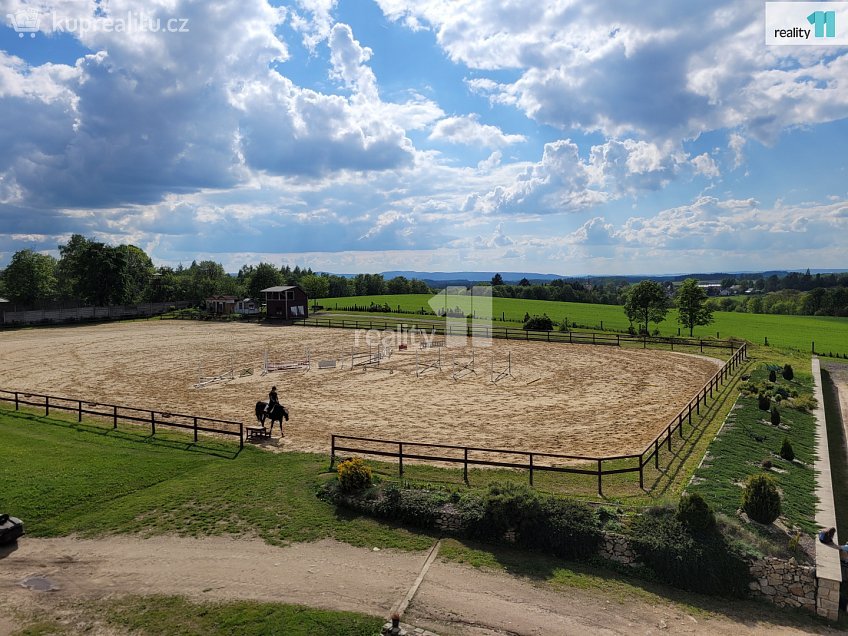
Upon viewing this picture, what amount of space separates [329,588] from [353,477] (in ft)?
11.1

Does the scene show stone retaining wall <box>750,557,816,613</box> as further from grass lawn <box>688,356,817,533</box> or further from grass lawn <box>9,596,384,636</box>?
grass lawn <box>9,596,384,636</box>

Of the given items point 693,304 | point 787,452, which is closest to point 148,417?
point 787,452

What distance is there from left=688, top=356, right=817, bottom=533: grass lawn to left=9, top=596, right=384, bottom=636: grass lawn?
8444 mm

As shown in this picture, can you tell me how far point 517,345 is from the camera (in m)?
42.8

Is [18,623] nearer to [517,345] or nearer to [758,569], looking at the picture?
[758,569]

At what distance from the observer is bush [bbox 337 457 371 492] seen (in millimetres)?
12148

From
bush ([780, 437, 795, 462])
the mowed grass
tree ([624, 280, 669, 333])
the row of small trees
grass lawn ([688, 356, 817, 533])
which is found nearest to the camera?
the mowed grass

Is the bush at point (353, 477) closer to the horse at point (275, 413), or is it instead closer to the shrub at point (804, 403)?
the horse at point (275, 413)

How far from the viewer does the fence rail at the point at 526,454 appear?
1261cm

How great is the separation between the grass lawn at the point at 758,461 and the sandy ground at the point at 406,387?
2530mm

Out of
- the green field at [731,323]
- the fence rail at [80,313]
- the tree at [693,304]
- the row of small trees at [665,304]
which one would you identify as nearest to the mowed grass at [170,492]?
the row of small trees at [665,304]

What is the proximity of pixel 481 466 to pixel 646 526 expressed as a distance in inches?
214

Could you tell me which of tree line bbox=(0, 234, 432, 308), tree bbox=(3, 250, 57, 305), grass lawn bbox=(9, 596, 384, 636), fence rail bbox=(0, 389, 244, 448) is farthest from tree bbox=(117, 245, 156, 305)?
grass lawn bbox=(9, 596, 384, 636)

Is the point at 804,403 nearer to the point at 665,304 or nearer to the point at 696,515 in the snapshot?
the point at 696,515
